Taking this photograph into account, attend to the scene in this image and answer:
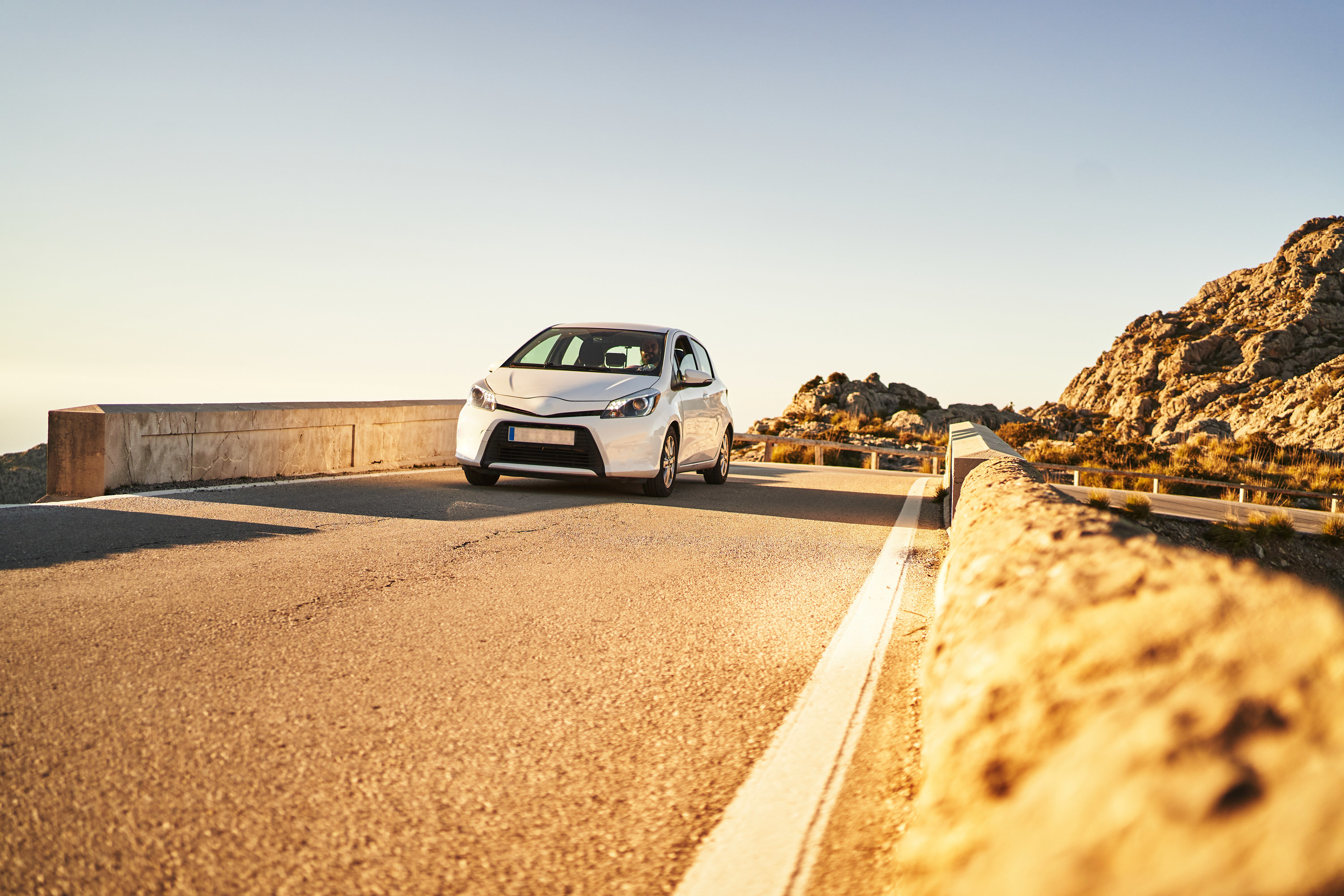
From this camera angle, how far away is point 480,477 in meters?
10.0

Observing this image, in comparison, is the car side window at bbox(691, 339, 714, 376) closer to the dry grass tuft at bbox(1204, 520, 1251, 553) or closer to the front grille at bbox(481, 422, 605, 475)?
the front grille at bbox(481, 422, 605, 475)

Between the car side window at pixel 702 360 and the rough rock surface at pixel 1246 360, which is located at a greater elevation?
the rough rock surface at pixel 1246 360

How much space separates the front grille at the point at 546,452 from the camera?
9195 millimetres

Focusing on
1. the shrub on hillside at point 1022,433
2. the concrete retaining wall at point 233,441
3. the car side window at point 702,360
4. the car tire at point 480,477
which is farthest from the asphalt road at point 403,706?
the shrub on hillside at point 1022,433

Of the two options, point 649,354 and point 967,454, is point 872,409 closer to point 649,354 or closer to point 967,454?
Answer: point 649,354

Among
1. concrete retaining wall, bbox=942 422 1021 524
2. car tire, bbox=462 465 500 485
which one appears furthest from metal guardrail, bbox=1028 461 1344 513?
car tire, bbox=462 465 500 485

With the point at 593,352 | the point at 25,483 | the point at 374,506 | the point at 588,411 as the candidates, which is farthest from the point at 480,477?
the point at 25,483

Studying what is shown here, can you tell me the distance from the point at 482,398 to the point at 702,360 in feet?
10.9

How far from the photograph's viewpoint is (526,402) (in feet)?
30.8

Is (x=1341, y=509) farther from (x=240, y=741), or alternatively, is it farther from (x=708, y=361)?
(x=240, y=741)

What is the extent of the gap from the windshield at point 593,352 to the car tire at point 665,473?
77 cm

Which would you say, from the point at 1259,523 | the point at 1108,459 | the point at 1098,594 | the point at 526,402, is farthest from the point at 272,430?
the point at 1108,459

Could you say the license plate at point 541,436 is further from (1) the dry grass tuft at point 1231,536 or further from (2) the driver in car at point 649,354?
(1) the dry grass tuft at point 1231,536

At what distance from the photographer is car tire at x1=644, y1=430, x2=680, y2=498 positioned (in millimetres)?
9641
